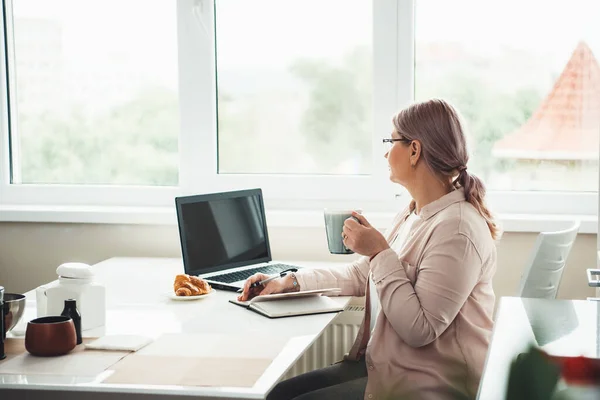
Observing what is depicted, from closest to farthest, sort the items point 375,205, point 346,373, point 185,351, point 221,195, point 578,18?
point 185,351
point 346,373
point 221,195
point 578,18
point 375,205

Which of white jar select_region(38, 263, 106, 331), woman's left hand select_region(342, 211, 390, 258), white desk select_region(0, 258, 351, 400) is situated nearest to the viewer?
white desk select_region(0, 258, 351, 400)

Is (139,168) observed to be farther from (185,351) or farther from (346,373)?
(185,351)

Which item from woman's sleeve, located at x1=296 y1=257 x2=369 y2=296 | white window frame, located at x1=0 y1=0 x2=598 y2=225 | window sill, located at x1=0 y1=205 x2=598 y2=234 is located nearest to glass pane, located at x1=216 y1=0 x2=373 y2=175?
white window frame, located at x1=0 y1=0 x2=598 y2=225

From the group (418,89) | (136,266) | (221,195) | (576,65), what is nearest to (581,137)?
(576,65)

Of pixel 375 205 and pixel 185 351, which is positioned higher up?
pixel 375 205

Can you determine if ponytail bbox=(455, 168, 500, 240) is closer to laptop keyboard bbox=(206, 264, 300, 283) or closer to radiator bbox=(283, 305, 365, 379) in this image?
laptop keyboard bbox=(206, 264, 300, 283)

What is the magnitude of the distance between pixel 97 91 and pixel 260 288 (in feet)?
4.58

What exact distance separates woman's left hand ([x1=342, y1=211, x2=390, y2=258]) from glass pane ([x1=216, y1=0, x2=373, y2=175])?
3.48ft

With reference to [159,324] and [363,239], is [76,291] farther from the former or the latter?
[363,239]

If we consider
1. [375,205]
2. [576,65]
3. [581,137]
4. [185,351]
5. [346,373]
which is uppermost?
[576,65]

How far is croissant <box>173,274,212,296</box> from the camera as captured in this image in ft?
7.44

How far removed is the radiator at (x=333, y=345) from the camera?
2850mm

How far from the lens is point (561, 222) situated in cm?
278

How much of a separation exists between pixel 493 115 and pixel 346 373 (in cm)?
122
